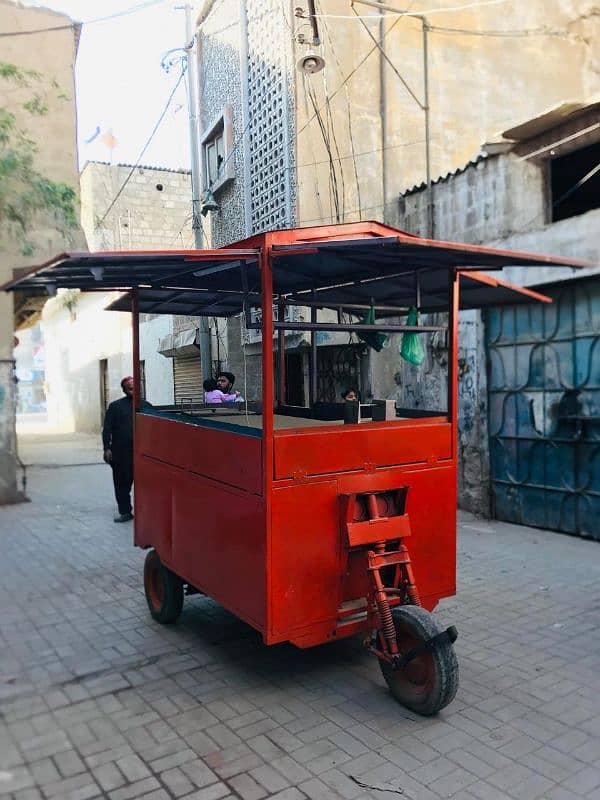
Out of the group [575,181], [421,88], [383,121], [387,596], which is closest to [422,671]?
[387,596]

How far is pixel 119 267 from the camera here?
366 centimetres

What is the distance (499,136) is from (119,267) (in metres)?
4.97

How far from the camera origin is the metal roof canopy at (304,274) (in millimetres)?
3365

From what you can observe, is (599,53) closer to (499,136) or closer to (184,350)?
(499,136)

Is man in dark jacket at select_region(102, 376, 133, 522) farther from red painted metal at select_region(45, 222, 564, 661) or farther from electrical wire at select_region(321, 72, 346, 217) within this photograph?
electrical wire at select_region(321, 72, 346, 217)

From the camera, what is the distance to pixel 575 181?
23.9ft

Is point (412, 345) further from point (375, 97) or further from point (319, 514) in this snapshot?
point (375, 97)

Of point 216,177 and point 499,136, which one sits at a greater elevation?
point 216,177

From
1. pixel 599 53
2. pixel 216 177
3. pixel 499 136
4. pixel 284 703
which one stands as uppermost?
pixel 599 53

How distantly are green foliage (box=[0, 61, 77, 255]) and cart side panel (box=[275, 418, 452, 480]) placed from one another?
693 centimetres

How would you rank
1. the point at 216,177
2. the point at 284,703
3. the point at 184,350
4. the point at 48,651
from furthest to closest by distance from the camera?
the point at 184,350 < the point at 216,177 < the point at 48,651 < the point at 284,703

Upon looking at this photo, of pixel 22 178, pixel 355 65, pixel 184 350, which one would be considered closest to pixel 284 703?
pixel 22 178

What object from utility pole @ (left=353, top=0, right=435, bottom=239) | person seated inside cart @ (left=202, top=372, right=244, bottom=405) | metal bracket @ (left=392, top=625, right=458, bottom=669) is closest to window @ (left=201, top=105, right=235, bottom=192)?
utility pole @ (left=353, top=0, right=435, bottom=239)

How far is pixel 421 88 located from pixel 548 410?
5.94m
